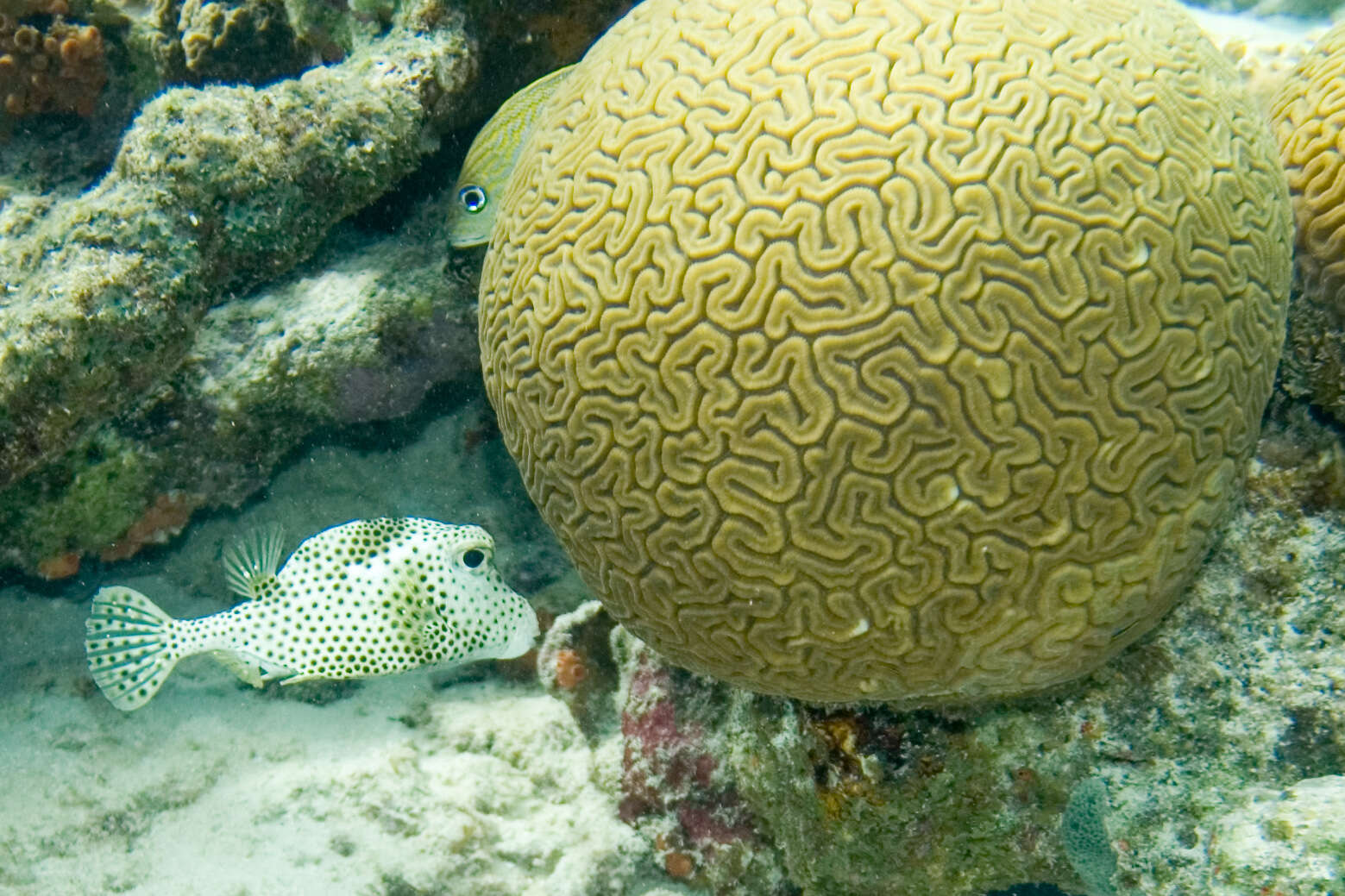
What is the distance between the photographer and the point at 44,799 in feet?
12.5

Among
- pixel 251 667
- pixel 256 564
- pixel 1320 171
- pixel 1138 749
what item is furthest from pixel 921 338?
pixel 251 667

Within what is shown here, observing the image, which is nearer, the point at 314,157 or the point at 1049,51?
the point at 1049,51

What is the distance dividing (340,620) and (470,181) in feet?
7.32

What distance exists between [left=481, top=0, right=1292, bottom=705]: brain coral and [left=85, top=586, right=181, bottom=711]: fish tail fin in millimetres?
2353

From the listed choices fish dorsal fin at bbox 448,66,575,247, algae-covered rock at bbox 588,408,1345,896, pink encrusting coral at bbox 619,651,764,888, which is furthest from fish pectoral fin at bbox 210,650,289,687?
algae-covered rock at bbox 588,408,1345,896

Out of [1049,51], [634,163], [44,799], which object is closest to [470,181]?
[634,163]

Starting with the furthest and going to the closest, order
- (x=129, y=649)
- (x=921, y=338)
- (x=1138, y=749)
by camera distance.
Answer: (x=129, y=649)
(x=1138, y=749)
(x=921, y=338)

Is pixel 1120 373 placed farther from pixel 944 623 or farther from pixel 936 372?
pixel 944 623

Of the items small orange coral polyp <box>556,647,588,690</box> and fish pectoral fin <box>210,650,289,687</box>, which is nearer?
fish pectoral fin <box>210,650,289,687</box>

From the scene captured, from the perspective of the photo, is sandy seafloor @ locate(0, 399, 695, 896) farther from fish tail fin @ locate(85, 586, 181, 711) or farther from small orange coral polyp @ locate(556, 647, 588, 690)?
fish tail fin @ locate(85, 586, 181, 711)

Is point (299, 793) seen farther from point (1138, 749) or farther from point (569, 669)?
point (1138, 749)

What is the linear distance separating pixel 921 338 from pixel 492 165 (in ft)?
8.67

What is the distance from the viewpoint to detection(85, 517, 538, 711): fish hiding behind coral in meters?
3.88

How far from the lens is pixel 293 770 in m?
3.92
